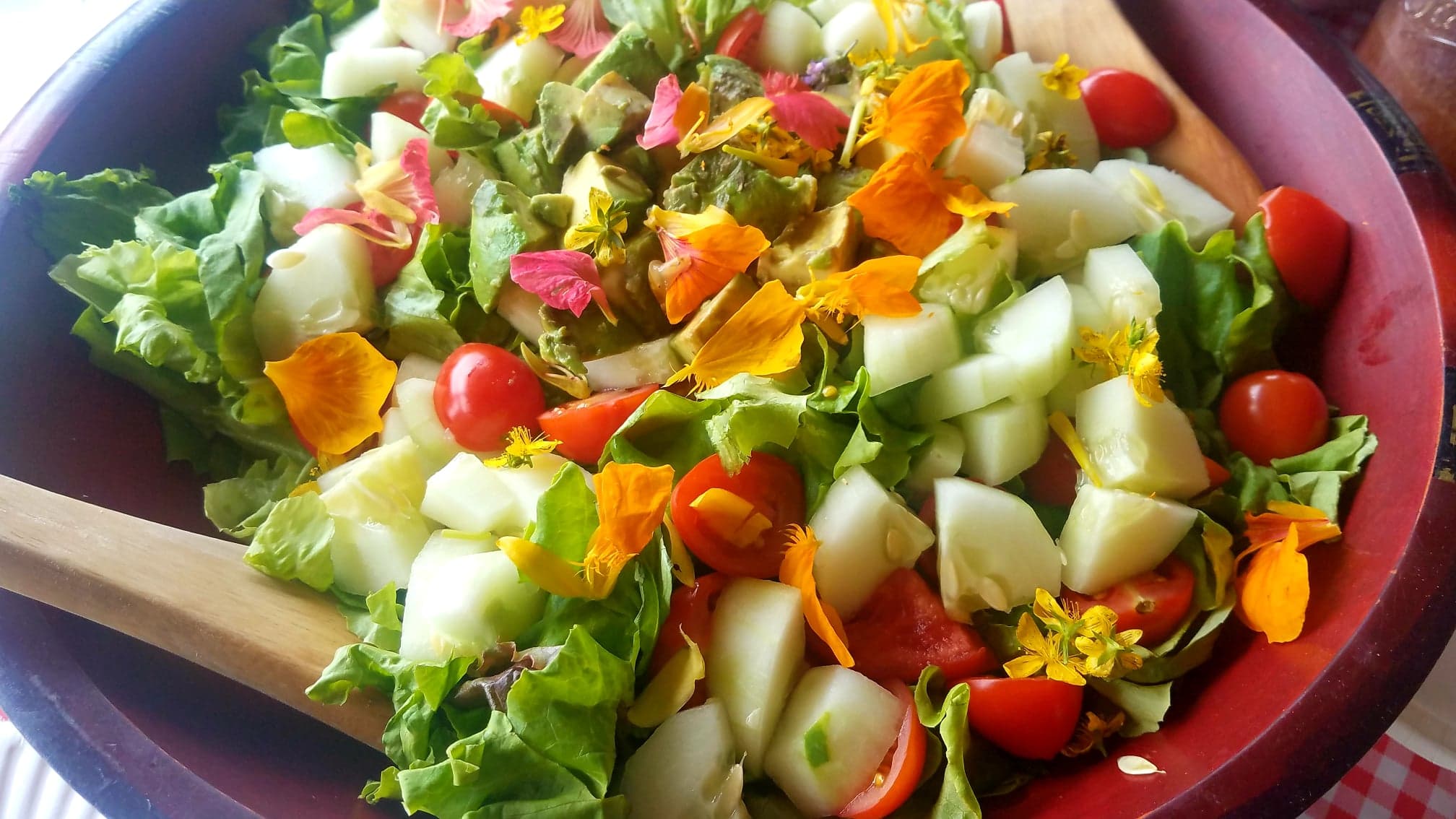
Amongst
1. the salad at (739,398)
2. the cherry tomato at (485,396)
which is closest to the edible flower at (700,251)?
the salad at (739,398)

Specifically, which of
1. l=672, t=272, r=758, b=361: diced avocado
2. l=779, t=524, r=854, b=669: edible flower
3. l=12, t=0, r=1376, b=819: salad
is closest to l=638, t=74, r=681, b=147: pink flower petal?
l=12, t=0, r=1376, b=819: salad

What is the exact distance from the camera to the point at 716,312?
1.14m

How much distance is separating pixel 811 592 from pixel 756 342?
1.02 feet

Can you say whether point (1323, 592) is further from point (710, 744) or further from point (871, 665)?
point (710, 744)

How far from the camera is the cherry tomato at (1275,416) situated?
1131 mm

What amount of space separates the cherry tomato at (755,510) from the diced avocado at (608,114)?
1.66 ft

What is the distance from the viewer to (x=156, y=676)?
3.43ft

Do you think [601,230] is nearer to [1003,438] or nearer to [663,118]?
[663,118]

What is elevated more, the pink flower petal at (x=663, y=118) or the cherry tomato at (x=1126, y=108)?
the pink flower petal at (x=663, y=118)

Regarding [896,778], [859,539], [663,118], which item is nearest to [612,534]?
[859,539]

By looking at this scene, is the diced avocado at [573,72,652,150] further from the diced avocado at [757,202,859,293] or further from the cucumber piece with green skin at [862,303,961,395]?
the cucumber piece with green skin at [862,303,961,395]

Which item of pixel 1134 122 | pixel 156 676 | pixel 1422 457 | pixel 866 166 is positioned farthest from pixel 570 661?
pixel 1134 122

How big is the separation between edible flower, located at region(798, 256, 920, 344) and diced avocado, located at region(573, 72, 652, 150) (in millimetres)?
391

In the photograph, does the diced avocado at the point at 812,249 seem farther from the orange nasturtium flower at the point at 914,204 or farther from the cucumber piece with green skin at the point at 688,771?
the cucumber piece with green skin at the point at 688,771
